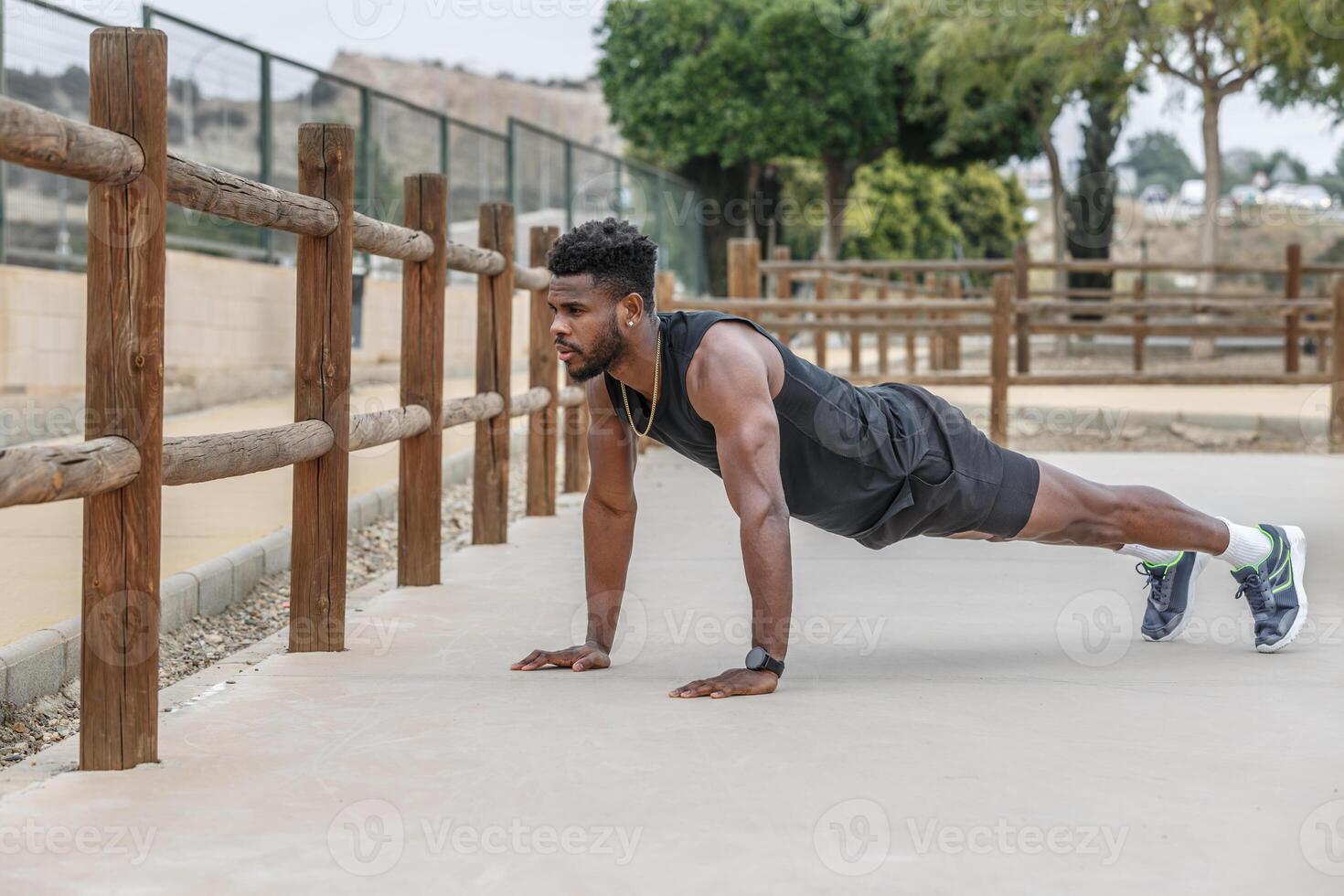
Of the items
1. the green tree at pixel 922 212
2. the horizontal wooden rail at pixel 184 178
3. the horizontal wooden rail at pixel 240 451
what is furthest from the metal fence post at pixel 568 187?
the green tree at pixel 922 212

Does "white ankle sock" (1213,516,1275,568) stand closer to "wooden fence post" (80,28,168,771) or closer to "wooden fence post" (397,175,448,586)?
"wooden fence post" (397,175,448,586)

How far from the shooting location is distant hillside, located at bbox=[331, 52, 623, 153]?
83562 mm

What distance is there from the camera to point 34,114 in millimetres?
2584

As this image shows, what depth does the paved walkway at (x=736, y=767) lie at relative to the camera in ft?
8.13

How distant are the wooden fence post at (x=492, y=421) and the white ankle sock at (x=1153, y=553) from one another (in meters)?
3.04

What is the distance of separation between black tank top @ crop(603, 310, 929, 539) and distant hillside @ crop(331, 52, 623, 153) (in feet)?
261

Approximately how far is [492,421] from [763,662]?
3142 mm

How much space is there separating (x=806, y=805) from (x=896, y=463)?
1293mm

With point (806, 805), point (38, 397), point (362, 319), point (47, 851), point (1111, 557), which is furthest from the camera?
point (362, 319)

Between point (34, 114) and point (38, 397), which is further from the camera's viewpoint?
point (38, 397)

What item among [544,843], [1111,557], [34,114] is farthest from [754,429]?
[1111,557]

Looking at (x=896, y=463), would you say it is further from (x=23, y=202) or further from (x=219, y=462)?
(x=23, y=202)

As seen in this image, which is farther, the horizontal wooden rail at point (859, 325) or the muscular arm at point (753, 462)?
the horizontal wooden rail at point (859, 325)

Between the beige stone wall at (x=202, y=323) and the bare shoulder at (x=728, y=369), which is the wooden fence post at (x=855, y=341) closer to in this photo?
the beige stone wall at (x=202, y=323)
